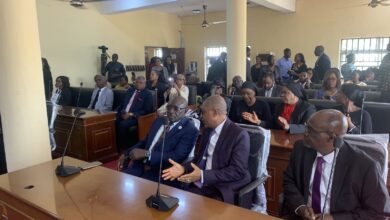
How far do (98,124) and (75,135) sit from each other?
0.34 metres

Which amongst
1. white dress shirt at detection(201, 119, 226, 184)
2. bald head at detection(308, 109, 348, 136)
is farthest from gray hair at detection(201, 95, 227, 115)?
bald head at detection(308, 109, 348, 136)

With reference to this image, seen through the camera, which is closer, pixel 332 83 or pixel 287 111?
pixel 287 111

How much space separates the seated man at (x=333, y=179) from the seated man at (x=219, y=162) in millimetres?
379

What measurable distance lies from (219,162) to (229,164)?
3.0 inches

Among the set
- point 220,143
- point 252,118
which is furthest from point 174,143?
point 252,118

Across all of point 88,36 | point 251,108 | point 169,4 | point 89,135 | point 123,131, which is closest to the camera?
point 251,108

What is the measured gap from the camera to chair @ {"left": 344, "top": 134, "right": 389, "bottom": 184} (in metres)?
1.72

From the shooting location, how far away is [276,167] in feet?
8.87

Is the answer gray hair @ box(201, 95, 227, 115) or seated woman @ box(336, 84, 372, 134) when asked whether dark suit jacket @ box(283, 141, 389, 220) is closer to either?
gray hair @ box(201, 95, 227, 115)

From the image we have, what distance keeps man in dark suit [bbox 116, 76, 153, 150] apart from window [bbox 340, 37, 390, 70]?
6.54 metres

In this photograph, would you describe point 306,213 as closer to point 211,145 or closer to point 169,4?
point 211,145

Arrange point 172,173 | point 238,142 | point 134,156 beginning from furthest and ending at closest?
point 134,156
point 238,142
point 172,173

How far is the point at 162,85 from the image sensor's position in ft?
19.2

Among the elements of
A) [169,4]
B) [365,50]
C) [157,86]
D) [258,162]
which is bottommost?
[258,162]
